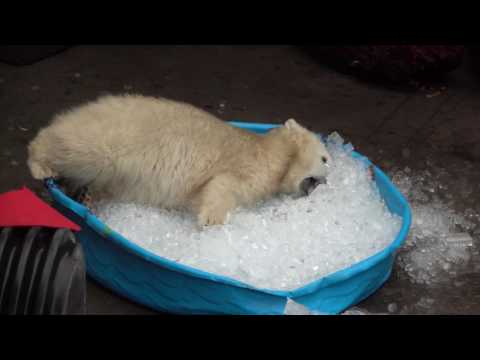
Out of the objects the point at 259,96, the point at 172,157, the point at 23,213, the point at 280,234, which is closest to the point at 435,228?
the point at 280,234

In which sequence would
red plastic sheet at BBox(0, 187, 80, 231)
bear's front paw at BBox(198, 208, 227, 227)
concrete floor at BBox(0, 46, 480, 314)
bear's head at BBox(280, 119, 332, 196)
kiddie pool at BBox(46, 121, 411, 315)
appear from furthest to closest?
1. concrete floor at BBox(0, 46, 480, 314)
2. bear's head at BBox(280, 119, 332, 196)
3. bear's front paw at BBox(198, 208, 227, 227)
4. kiddie pool at BBox(46, 121, 411, 315)
5. red plastic sheet at BBox(0, 187, 80, 231)

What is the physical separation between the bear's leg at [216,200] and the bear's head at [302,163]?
11.9 inches

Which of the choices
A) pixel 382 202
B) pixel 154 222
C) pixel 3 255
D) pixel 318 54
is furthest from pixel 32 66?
pixel 3 255

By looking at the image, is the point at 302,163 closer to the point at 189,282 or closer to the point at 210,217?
the point at 210,217

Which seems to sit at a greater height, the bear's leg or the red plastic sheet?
the red plastic sheet

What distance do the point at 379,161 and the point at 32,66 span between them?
2701 mm

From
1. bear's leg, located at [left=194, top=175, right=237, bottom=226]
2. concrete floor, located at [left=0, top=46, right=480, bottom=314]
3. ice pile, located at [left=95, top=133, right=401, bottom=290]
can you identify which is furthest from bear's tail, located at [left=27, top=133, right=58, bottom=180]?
concrete floor, located at [left=0, top=46, right=480, bottom=314]

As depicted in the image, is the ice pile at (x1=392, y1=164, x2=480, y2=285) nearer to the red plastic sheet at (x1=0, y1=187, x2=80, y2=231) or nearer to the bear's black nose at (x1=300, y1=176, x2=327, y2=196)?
the bear's black nose at (x1=300, y1=176, x2=327, y2=196)

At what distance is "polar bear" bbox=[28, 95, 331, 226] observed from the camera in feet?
9.39

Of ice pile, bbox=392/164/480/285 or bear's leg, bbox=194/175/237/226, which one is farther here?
ice pile, bbox=392/164/480/285

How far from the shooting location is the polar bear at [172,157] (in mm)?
2863

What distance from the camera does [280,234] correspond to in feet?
9.75

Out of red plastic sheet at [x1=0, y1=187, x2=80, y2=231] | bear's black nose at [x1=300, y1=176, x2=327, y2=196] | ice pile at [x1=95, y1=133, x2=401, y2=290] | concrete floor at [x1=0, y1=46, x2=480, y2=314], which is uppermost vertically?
red plastic sheet at [x1=0, y1=187, x2=80, y2=231]

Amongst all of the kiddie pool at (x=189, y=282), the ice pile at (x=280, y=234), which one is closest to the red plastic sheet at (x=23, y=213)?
the kiddie pool at (x=189, y=282)
